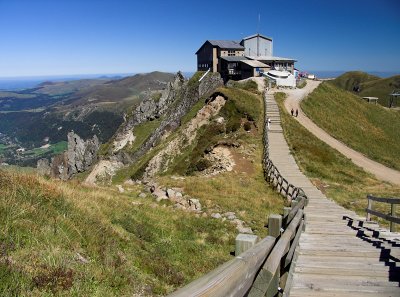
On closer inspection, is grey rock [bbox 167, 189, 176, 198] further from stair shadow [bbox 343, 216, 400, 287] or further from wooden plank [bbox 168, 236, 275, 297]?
wooden plank [bbox 168, 236, 275, 297]

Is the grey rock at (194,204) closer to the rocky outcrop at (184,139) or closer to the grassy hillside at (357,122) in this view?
the rocky outcrop at (184,139)

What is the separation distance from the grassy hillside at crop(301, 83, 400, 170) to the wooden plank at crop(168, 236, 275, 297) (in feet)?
166

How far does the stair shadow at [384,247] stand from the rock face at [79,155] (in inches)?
3347

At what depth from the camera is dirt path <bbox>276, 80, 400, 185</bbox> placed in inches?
1672

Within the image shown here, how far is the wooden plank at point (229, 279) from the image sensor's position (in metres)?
2.57

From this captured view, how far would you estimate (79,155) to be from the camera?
98750 millimetres

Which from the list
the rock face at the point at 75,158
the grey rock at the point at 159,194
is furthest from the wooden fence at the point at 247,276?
the rock face at the point at 75,158

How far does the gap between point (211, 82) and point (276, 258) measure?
81.8 metres

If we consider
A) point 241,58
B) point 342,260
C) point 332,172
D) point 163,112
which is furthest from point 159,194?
point 163,112

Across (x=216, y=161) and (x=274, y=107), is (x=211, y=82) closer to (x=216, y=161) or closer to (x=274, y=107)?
(x=274, y=107)

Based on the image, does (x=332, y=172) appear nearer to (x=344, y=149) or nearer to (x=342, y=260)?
(x=344, y=149)

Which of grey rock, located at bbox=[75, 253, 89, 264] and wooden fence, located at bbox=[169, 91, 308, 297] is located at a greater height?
wooden fence, located at bbox=[169, 91, 308, 297]

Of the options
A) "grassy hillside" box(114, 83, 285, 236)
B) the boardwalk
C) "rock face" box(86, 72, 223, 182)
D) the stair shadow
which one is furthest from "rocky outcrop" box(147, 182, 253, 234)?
"rock face" box(86, 72, 223, 182)

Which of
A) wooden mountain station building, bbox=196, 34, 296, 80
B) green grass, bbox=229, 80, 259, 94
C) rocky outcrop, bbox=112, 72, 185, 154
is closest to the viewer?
green grass, bbox=229, 80, 259, 94
